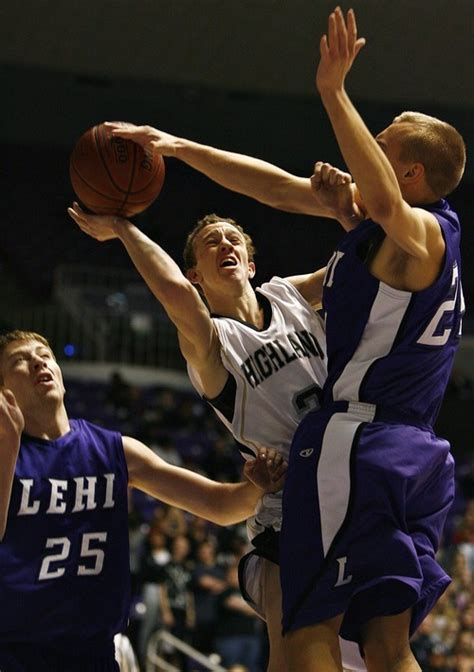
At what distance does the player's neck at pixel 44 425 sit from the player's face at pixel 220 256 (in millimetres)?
740

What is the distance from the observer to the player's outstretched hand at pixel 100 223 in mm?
3996

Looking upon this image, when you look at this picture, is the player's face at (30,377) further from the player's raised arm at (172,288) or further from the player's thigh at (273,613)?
the player's thigh at (273,613)

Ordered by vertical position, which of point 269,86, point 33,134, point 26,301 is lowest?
point 26,301

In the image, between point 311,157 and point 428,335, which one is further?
point 311,157

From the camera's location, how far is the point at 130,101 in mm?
18250

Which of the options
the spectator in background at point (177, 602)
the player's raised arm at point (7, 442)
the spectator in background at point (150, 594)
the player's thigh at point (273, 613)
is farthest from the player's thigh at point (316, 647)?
the spectator in background at point (177, 602)

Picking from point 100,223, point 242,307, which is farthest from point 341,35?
point 242,307

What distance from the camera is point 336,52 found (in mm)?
3145

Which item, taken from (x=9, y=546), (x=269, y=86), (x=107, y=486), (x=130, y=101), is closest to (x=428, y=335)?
(x=107, y=486)

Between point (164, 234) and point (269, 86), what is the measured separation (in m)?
4.77

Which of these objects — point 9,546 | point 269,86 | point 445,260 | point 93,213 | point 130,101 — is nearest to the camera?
point 445,260

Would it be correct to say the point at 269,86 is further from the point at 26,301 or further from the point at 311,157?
the point at 26,301

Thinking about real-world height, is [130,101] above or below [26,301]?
above

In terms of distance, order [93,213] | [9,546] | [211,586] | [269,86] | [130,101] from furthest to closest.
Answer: [130,101] < [269,86] < [211,586] < [93,213] < [9,546]
